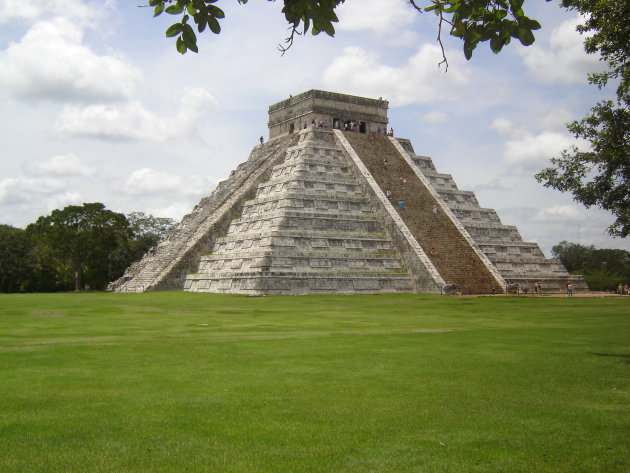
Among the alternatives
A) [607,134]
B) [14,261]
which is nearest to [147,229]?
[14,261]

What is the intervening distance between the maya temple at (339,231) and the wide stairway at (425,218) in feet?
0.27

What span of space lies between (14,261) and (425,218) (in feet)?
114

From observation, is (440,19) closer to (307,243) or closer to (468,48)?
(468,48)

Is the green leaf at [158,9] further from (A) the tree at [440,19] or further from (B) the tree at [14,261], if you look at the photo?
(B) the tree at [14,261]

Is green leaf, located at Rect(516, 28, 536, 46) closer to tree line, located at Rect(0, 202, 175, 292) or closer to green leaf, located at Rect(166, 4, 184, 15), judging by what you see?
green leaf, located at Rect(166, 4, 184, 15)

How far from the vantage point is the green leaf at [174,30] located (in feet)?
20.0

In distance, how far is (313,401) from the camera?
8.20 metres

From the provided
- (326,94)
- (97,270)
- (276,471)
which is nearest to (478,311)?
(276,471)

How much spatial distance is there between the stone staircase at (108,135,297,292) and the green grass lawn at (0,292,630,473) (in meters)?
24.6

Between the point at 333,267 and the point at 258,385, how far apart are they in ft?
89.0

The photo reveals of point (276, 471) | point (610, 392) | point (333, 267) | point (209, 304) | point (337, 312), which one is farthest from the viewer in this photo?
point (333, 267)

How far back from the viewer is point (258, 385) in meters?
9.08

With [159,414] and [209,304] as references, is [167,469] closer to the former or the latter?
[159,414]

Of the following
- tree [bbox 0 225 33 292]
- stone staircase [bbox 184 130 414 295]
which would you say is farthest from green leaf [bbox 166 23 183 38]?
tree [bbox 0 225 33 292]
